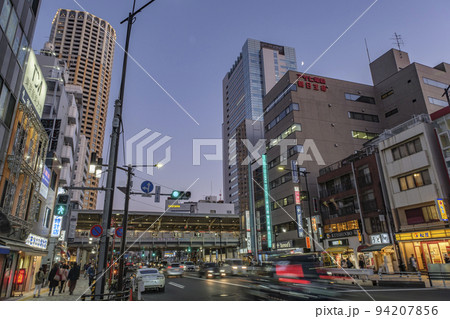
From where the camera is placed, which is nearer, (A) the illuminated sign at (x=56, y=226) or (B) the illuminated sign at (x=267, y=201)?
(A) the illuminated sign at (x=56, y=226)

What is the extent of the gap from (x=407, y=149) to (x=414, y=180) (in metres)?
3.32

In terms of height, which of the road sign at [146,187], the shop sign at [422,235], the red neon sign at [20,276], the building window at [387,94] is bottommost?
the red neon sign at [20,276]

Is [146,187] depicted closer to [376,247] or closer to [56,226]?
[56,226]

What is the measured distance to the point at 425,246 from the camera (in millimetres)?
28094

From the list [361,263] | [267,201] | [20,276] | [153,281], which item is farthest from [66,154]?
[361,263]

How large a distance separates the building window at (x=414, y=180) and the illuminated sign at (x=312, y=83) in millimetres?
26754

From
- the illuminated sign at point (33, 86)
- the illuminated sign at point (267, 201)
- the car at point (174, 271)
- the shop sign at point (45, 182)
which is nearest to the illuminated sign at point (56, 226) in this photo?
the shop sign at point (45, 182)

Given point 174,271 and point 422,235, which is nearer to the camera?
point 422,235

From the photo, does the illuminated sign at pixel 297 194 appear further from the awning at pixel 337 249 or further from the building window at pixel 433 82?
the building window at pixel 433 82

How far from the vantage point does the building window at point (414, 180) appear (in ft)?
93.6

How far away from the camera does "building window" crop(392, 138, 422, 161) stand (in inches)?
1159

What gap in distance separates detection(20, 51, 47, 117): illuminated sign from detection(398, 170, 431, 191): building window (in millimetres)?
34535
